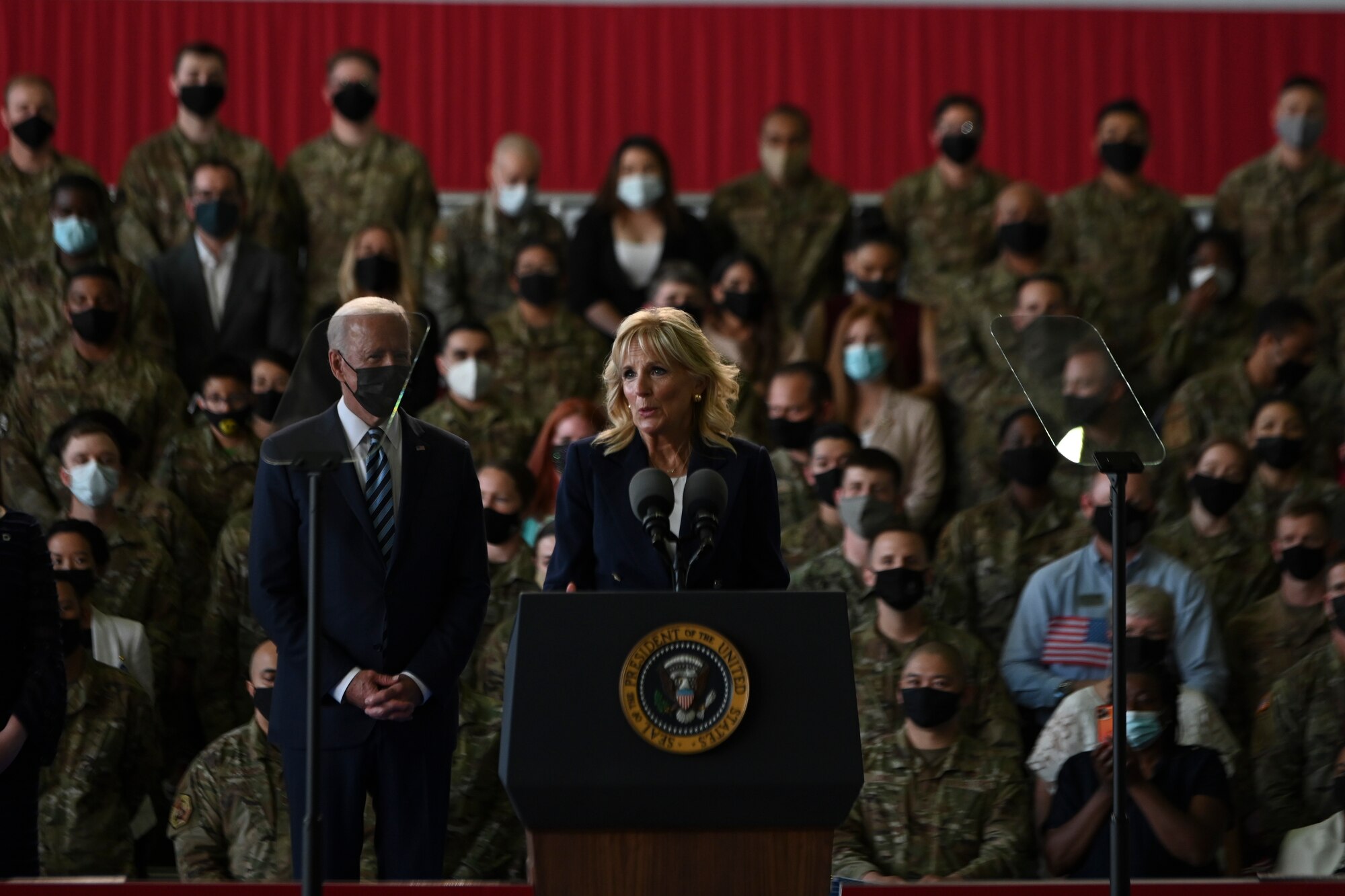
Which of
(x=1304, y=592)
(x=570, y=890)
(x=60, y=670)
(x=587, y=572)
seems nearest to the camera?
(x=570, y=890)

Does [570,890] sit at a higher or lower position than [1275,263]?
lower

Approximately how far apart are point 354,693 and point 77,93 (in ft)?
22.7

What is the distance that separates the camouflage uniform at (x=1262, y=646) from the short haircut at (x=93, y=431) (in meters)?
3.21

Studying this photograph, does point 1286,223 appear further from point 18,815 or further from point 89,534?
point 18,815

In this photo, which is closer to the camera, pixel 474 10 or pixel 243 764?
pixel 243 764

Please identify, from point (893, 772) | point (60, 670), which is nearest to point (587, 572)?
point (60, 670)

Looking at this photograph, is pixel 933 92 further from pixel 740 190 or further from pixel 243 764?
pixel 243 764

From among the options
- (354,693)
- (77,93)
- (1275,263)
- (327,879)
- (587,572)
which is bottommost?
(327,879)

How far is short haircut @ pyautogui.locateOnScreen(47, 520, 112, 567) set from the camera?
16.0ft

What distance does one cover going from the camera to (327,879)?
10.1ft

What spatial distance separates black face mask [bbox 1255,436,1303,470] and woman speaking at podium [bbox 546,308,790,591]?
2822 mm

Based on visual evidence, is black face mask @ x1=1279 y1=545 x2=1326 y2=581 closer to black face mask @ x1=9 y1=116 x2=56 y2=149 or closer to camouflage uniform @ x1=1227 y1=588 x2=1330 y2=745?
camouflage uniform @ x1=1227 y1=588 x2=1330 y2=745

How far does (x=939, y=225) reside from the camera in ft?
21.4

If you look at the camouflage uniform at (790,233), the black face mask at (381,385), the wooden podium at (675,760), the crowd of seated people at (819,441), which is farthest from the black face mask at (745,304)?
the wooden podium at (675,760)
